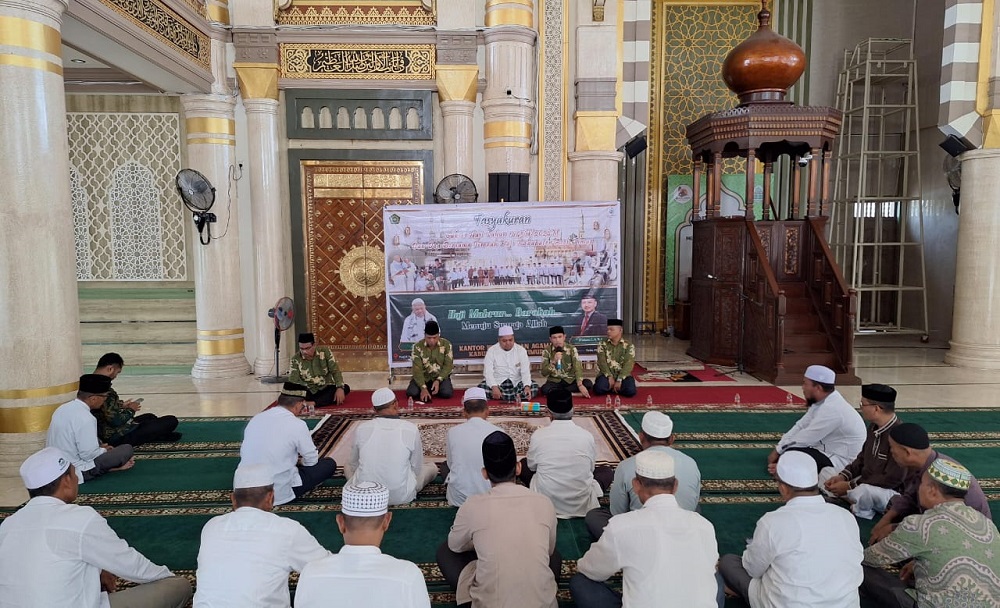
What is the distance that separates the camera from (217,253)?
19.8ft

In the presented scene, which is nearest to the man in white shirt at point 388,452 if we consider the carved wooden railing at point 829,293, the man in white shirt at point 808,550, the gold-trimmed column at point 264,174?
the man in white shirt at point 808,550

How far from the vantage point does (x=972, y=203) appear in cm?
644

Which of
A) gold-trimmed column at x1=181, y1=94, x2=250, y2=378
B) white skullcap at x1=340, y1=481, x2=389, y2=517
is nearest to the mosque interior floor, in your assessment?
gold-trimmed column at x1=181, y1=94, x2=250, y2=378

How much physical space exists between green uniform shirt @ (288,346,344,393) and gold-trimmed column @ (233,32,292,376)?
1.04 m

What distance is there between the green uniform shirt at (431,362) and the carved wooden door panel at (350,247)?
1.23 meters

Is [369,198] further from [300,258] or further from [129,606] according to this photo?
[129,606]

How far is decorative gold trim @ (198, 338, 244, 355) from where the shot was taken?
608cm

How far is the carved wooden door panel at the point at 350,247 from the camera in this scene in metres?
6.36

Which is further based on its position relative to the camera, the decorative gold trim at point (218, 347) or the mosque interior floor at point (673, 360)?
the decorative gold trim at point (218, 347)

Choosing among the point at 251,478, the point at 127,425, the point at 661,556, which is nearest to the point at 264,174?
the point at 127,425

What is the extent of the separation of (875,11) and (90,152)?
31.3ft

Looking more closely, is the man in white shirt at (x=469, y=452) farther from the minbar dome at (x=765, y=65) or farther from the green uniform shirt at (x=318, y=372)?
the minbar dome at (x=765, y=65)

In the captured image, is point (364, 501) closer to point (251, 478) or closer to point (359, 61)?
point (251, 478)

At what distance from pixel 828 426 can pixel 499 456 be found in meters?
2.12
